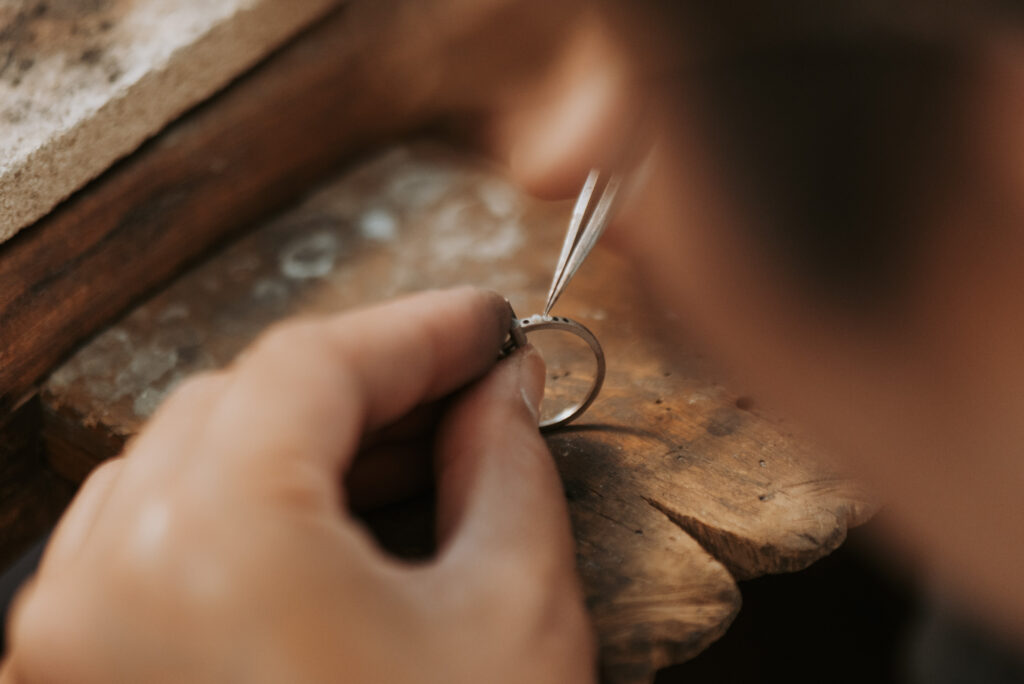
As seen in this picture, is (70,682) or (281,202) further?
(281,202)

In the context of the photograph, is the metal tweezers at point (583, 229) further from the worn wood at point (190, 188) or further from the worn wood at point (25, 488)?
the worn wood at point (25, 488)

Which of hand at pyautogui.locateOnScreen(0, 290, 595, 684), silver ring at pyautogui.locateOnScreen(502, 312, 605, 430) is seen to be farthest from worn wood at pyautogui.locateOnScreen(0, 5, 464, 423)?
silver ring at pyautogui.locateOnScreen(502, 312, 605, 430)

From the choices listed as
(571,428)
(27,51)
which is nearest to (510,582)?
(571,428)

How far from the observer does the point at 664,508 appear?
2.23 feet

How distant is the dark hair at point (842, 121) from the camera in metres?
0.78

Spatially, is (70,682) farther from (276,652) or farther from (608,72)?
(608,72)

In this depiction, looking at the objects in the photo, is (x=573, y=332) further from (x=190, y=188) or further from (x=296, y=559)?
(x=190, y=188)

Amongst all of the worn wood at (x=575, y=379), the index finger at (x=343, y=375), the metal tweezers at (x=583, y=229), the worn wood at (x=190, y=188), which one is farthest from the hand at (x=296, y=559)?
the worn wood at (x=190, y=188)

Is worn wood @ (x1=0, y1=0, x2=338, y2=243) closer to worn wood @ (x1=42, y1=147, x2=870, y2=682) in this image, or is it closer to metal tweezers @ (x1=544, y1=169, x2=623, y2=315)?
worn wood @ (x1=42, y1=147, x2=870, y2=682)

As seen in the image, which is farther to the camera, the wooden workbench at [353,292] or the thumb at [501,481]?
the wooden workbench at [353,292]

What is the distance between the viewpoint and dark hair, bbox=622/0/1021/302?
78 cm

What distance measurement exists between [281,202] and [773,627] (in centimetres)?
80

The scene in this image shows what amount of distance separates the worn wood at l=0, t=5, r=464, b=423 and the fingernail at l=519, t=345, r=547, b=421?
0.49 m

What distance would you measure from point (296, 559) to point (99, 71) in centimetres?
71
